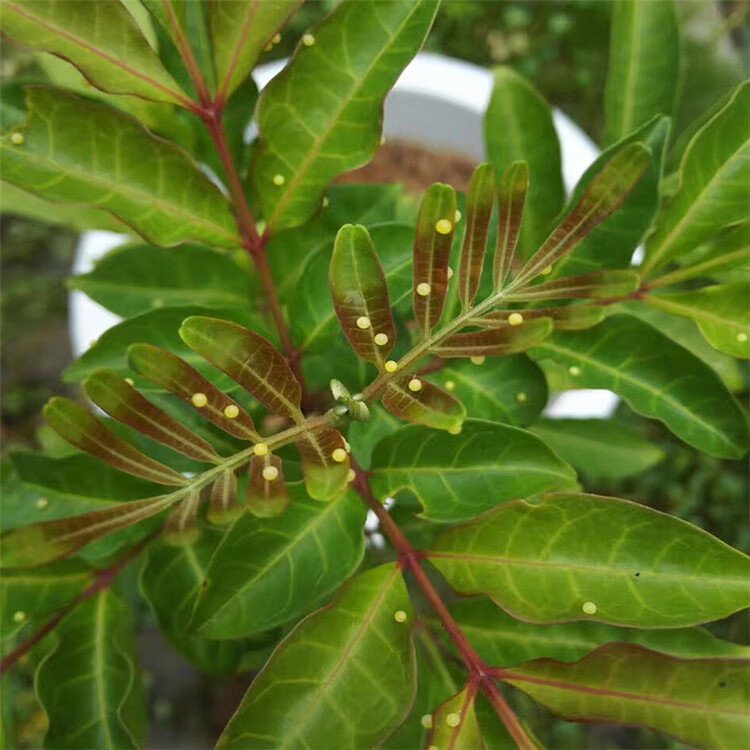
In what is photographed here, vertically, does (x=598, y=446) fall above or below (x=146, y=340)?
below

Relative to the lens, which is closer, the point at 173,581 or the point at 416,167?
the point at 173,581

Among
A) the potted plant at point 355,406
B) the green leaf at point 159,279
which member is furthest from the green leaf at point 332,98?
the green leaf at point 159,279

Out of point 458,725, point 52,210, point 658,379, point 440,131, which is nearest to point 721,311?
point 658,379

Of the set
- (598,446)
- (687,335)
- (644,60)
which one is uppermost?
(644,60)

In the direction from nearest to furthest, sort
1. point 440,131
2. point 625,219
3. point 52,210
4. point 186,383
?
point 186,383
point 625,219
point 52,210
point 440,131

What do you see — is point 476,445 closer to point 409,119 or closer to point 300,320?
point 300,320

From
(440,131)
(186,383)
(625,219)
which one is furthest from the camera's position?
(440,131)

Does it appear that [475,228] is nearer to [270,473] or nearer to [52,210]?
[270,473]
